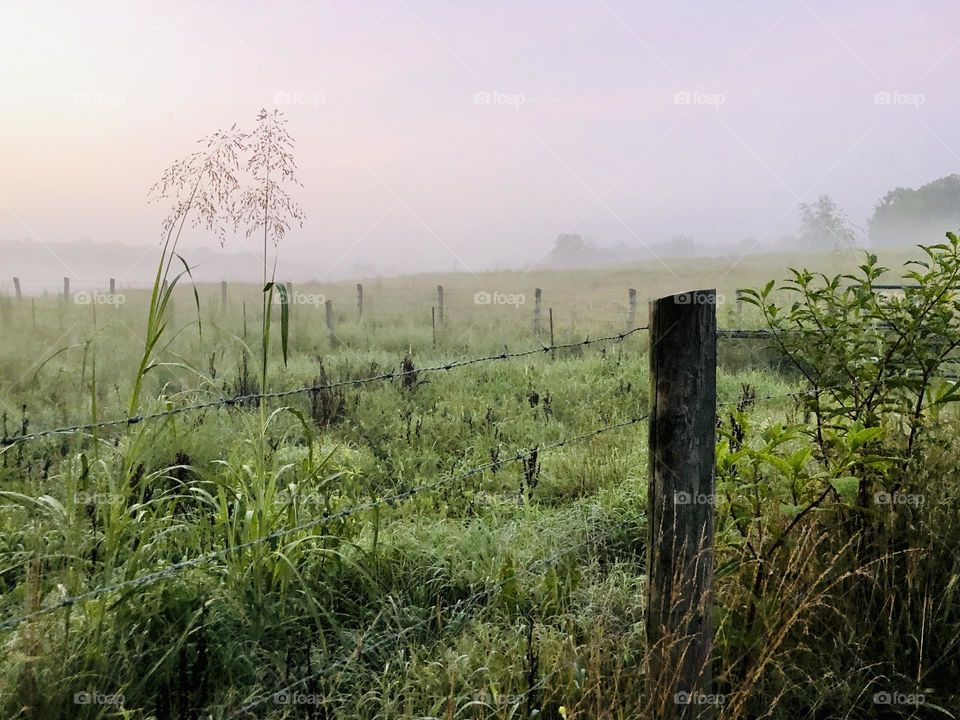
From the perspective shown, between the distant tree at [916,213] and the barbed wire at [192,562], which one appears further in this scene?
the distant tree at [916,213]

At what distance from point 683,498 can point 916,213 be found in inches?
3402

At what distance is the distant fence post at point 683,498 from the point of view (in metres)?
2.39

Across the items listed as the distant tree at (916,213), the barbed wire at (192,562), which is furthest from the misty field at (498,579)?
the distant tree at (916,213)

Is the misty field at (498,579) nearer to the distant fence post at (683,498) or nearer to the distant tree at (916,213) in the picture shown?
the distant fence post at (683,498)

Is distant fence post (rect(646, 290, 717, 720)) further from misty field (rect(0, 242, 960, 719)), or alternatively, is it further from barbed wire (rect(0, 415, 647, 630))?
barbed wire (rect(0, 415, 647, 630))

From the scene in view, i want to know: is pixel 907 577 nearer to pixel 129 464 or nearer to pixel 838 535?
pixel 838 535

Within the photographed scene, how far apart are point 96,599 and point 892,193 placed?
3680 inches

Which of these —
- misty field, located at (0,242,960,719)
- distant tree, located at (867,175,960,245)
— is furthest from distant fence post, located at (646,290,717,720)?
distant tree, located at (867,175,960,245)

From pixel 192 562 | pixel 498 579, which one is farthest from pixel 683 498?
pixel 192 562

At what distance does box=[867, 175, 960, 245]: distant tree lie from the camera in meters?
71.7

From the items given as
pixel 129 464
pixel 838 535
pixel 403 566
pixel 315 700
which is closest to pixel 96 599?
pixel 129 464

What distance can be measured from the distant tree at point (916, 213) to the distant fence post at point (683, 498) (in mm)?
79317

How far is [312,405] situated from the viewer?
7012 mm

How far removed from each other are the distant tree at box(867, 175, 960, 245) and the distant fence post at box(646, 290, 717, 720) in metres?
79.3
